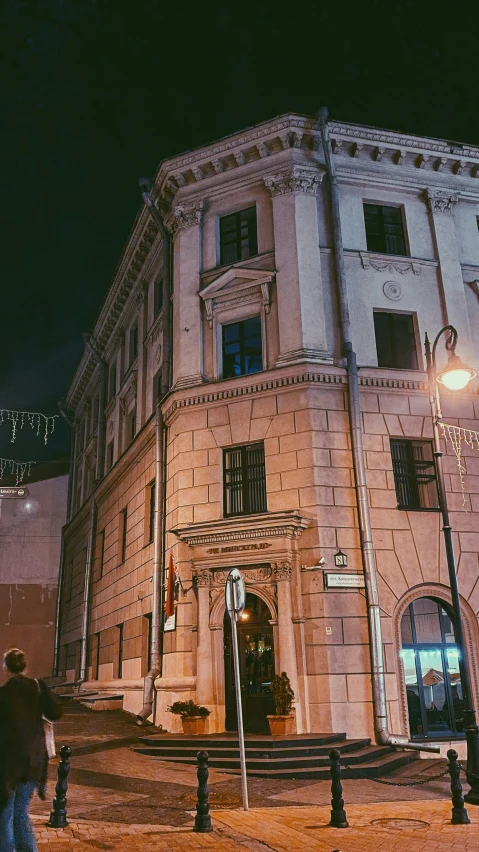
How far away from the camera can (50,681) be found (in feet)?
110

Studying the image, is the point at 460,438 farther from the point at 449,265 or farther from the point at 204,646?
the point at 204,646

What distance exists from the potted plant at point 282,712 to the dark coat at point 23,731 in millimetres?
9614

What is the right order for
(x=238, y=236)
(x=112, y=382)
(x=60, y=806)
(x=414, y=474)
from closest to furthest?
1. (x=60, y=806)
2. (x=414, y=474)
3. (x=238, y=236)
4. (x=112, y=382)

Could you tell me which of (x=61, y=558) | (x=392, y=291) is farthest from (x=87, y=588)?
(x=392, y=291)

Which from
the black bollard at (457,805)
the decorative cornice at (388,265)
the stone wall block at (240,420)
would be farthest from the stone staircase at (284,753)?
the decorative cornice at (388,265)

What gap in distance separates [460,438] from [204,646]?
891 cm

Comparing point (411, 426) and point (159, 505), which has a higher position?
point (411, 426)

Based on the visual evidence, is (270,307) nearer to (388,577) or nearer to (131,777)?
(388,577)

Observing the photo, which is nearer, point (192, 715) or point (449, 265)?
point (192, 715)

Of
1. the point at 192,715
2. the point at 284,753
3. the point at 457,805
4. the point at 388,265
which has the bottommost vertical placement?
the point at 457,805

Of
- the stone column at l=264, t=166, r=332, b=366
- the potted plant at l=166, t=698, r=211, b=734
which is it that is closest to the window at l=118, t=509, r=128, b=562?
the potted plant at l=166, t=698, r=211, b=734

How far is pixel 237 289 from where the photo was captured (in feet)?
67.0

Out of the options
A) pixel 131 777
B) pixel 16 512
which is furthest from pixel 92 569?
pixel 131 777

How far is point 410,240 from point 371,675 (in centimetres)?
1268
